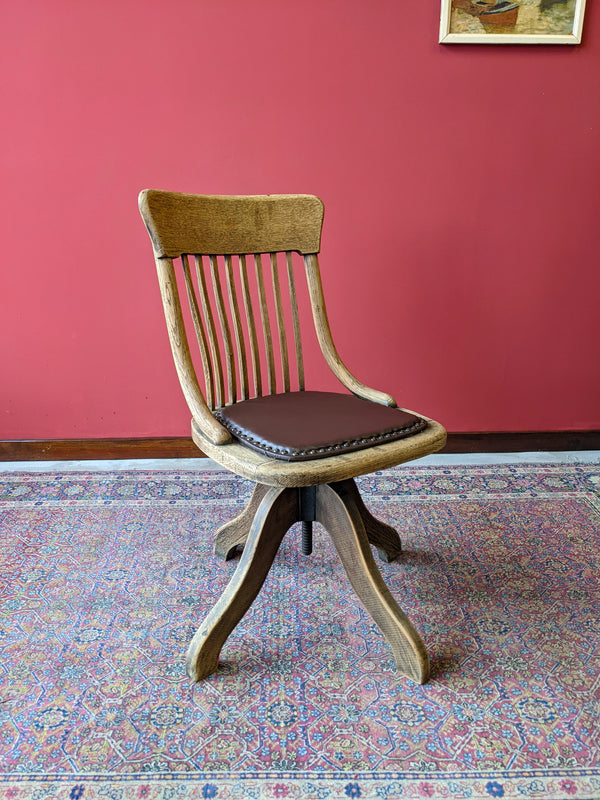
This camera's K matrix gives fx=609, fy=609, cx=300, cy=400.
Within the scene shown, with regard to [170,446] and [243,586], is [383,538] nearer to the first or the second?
[243,586]

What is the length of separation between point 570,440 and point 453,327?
703 mm

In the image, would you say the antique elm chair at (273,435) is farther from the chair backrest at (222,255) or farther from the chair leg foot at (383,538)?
the chair leg foot at (383,538)

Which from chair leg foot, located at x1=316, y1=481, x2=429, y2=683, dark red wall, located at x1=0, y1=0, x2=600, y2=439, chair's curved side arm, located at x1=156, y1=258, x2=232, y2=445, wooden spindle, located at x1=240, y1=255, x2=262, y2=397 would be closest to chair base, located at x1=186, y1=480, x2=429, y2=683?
chair leg foot, located at x1=316, y1=481, x2=429, y2=683

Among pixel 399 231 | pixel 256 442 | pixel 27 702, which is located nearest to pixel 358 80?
pixel 399 231

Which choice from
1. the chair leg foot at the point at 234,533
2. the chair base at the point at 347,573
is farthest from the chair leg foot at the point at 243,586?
the chair leg foot at the point at 234,533

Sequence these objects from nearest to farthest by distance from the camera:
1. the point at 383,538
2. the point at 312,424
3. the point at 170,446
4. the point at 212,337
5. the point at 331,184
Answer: the point at 312,424 → the point at 212,337 → the point at 383,538 → the point at 331,184 → the point at 170,446

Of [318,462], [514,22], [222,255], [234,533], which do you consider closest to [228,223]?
[222,255]

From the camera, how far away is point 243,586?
4.43ft

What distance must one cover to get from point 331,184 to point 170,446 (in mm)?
1214

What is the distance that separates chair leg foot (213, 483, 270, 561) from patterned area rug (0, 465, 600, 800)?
0.04 m

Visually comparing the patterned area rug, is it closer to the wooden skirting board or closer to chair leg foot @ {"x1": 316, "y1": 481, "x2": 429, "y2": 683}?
chair leg foot @ {"x1": 316, "y1": 481, "x2": 429, "y2": 683}

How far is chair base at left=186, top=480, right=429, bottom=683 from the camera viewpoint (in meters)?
1.33

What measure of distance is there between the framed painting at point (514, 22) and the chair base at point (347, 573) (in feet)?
5.70

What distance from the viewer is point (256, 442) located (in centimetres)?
127
